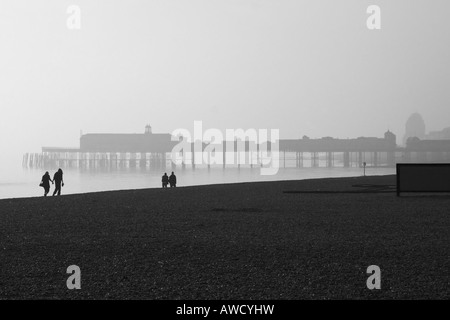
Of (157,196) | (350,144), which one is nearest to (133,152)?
(350,144)

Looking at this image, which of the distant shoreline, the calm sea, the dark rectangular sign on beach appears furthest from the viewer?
the calm sea

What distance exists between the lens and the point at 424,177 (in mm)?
19359

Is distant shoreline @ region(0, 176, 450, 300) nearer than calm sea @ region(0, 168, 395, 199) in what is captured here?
Yes

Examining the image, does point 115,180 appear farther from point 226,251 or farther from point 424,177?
point 226,251

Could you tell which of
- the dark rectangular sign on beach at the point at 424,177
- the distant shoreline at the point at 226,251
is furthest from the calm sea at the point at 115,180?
the distant shoreline at the point at 226,251

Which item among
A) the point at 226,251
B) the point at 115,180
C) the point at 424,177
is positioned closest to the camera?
the point at 226,251

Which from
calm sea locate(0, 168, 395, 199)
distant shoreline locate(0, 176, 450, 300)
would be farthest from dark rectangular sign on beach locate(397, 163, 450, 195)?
calm sea locate(0, 168, 395, 199)

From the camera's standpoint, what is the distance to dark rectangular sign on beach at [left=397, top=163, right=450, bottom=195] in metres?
19.3

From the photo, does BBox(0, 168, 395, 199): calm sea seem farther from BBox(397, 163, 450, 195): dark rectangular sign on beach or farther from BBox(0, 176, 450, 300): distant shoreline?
BBox(0, 176, 450, 300): distant shoreline

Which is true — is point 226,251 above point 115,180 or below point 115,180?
above

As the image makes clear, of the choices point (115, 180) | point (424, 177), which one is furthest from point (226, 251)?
point (115, 180)

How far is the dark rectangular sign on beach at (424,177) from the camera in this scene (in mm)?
19266

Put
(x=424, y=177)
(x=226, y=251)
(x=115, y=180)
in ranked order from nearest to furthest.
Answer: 1. (x=226, y=251)
2. (x=424, y=177)
3. (x=115, y=180)
